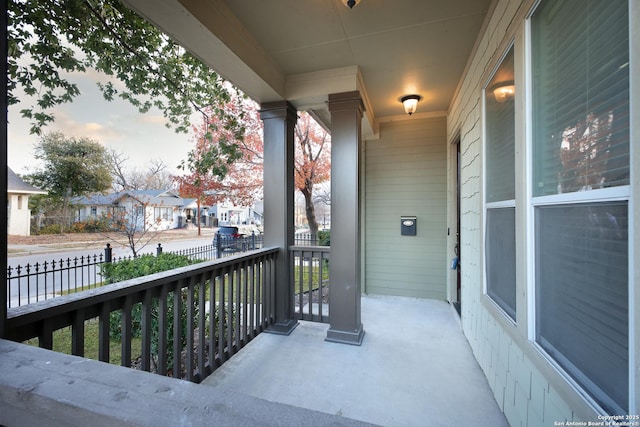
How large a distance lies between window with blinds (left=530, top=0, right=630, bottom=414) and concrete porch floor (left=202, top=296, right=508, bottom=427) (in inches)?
36.9

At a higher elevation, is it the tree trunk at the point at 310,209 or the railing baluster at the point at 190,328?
the tree trunk at the point at 310,209

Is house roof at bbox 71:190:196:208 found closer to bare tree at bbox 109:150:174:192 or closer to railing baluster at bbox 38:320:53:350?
bare tree at bbox 109:150:174:192

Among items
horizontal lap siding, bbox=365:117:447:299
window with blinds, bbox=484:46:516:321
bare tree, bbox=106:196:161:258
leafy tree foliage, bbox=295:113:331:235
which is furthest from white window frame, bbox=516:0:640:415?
leafy tree foliage, bbox=295:113:331:235

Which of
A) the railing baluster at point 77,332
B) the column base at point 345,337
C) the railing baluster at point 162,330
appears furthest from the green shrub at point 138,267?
the column base at point 345,337

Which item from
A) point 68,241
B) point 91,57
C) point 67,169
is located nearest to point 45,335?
point 91,57

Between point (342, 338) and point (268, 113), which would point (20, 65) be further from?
point (342, 338)

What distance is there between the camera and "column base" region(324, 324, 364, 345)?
8.98ft

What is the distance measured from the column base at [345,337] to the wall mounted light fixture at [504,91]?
92.7 inches

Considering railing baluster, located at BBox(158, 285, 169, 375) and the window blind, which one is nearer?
the window blind

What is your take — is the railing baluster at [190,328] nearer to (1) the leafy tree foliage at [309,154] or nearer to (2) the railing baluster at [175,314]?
(2) the railing baluster at [175,314]

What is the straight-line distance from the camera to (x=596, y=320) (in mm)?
954

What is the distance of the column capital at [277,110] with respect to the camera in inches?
118

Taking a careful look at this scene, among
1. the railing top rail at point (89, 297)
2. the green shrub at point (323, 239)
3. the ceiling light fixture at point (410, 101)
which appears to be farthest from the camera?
the green shrub at point (323, 239)

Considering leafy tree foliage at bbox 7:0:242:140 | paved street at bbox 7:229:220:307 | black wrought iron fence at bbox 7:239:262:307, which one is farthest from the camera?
black wrought iron fence at bbox 7:239:262:307
